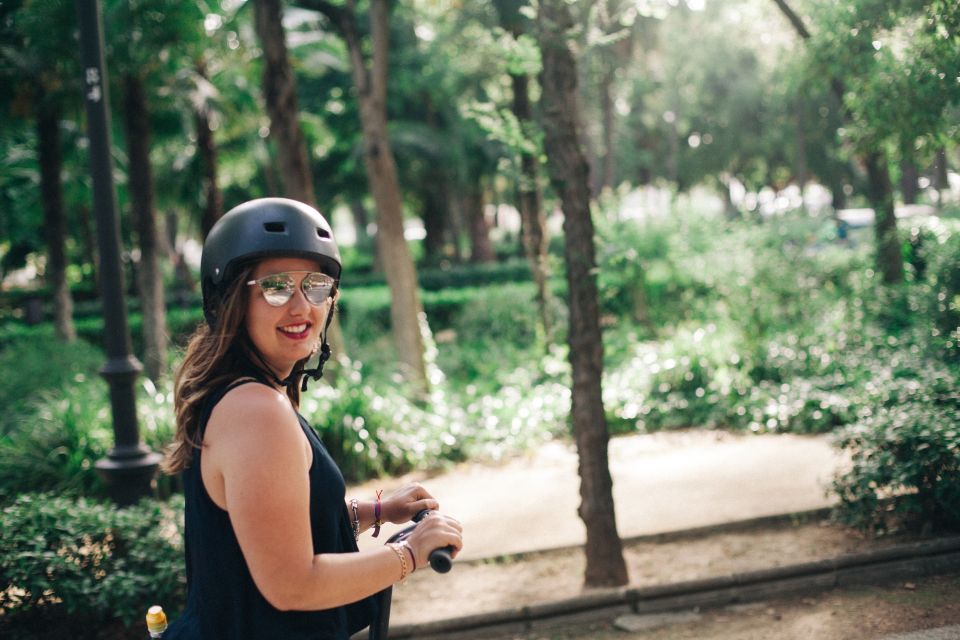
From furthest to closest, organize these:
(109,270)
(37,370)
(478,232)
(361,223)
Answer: (361,223), (478,232), (37,370), (109,270)

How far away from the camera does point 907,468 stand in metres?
5.46

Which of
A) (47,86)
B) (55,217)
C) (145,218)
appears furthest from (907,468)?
(55,217)

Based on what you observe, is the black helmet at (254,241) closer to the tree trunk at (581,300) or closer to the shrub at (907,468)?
the tree trunk at (581,300)

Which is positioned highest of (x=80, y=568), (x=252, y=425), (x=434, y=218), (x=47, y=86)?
(x=47, y=86)

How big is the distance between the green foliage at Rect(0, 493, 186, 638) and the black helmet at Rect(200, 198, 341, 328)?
3.40 m

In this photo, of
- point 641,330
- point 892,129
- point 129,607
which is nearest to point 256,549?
point 129,607

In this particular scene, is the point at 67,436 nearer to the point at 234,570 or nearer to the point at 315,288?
the point at 315,288

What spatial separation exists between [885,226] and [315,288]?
12.3 meters

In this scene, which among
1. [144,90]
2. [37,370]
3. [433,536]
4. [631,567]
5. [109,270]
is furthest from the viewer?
[144,90]

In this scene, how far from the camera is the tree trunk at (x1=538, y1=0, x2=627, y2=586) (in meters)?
5.37

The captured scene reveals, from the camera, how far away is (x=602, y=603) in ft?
17.5

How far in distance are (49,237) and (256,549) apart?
15.6 metres

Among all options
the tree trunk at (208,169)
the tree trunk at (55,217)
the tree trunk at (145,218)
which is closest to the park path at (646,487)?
the tree trunk at (145,218)

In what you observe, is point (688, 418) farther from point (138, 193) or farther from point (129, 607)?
point (138, 193)
